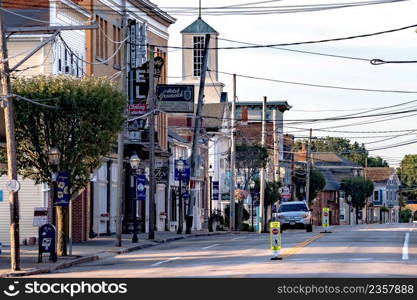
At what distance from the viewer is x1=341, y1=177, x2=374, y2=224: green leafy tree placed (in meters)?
125

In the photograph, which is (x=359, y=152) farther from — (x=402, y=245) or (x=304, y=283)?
(x=304, y=283)

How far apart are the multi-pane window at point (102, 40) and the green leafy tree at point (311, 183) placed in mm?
56853

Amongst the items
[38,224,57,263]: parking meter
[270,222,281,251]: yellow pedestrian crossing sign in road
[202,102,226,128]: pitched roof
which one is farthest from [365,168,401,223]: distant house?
[38,224,57,263]: parking meter

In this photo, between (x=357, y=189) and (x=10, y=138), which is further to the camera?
(x=357, y=189)

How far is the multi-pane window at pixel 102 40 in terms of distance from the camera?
50434 mm

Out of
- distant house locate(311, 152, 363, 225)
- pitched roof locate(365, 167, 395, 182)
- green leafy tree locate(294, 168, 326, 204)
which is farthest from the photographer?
pitched roof locate(365, 167, 395, 182)

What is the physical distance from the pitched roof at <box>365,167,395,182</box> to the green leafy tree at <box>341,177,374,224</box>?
20.4 m

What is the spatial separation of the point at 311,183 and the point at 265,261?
77482 mm

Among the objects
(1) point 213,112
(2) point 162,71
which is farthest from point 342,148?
(2) point 162,71

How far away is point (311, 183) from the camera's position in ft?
351

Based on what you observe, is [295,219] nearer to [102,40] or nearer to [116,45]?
[116,45]

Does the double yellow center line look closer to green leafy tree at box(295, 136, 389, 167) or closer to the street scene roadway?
the street scene roadway

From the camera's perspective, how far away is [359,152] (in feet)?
519

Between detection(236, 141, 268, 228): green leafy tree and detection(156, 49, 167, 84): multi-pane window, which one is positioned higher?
detection(156, 49, 167, 84): multi-pane window
